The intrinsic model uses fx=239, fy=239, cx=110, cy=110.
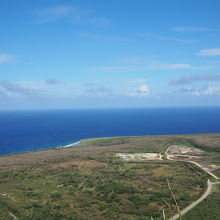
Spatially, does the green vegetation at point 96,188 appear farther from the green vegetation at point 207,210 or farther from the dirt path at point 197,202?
the dirt path at point 197,202

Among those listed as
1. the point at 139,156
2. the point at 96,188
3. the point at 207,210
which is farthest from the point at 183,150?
the point at 207,210

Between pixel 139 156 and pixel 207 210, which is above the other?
pixel 207 210

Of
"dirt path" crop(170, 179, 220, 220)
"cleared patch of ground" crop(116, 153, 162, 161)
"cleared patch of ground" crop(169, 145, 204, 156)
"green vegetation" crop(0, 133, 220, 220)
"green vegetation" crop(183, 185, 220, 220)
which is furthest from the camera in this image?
"cleared patch of ground" crop(169, 145, 204, 156)

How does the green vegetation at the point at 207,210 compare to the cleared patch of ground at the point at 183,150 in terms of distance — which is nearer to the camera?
the green vegetation at the point at 207,210

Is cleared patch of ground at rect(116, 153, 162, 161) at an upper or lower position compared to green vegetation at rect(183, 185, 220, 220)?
lower

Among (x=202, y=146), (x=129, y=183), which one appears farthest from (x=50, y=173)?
(x=202, y=146)

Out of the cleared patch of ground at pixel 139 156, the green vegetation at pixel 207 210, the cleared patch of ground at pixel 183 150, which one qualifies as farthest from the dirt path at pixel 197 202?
the cleared patch of ground at pixel 183 150

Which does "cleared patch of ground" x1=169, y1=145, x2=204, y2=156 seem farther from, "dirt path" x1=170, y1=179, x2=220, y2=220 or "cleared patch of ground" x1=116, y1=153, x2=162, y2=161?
"dirt path" x1=170, y1=179, x2=220, y2=220

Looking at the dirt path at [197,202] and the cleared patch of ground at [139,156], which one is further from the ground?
the dirt path at [197,202]

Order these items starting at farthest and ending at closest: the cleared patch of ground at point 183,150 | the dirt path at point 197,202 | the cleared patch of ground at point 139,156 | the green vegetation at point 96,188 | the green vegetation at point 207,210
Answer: the cleared patch of ground at point 183,150 < the cleared patch of ground at point 139,156 < the green vegetation at point 96,188 < the dirt path at point 197,202 < the green vegetation at point 207,210

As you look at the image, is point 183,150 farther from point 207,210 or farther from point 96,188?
point 207,210

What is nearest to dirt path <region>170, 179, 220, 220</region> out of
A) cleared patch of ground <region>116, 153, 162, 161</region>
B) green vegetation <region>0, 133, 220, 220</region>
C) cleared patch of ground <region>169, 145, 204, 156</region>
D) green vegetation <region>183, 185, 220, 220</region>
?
green vegetation <region>183, 185, 220, 220</region>

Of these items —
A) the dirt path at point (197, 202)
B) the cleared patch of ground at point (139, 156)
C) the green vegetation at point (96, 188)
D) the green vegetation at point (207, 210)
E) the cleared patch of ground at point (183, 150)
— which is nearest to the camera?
the green vegetation at point (207, 210)

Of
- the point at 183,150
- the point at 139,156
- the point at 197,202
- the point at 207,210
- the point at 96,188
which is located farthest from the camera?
the point at 183,150
